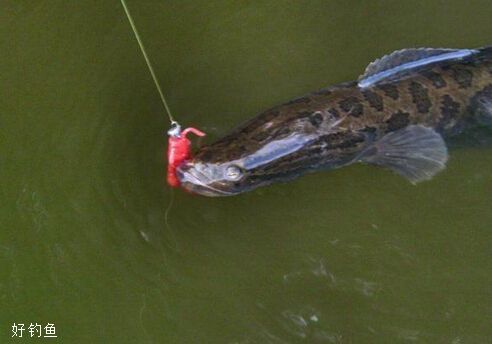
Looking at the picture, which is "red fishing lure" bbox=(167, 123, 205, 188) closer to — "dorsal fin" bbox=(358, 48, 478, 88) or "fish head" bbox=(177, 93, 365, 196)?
"fish head" bbox=(177, 93, 365, 196)

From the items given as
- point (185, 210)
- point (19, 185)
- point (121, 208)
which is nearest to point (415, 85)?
point (185, 210)

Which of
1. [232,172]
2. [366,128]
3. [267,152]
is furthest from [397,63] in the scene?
[232,172]

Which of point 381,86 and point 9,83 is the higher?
point 9,83

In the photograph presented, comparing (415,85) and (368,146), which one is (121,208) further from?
(415,85)

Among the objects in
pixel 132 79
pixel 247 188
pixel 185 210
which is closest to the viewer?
pixel 247 188

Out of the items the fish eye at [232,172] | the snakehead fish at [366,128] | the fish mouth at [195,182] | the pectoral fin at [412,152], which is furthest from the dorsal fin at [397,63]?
the fish mouth at [195,182]

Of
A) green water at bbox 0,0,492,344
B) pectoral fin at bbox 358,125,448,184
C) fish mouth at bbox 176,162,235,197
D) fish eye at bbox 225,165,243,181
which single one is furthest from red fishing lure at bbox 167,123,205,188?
pectoral fin at bbox 358,125,448,184
